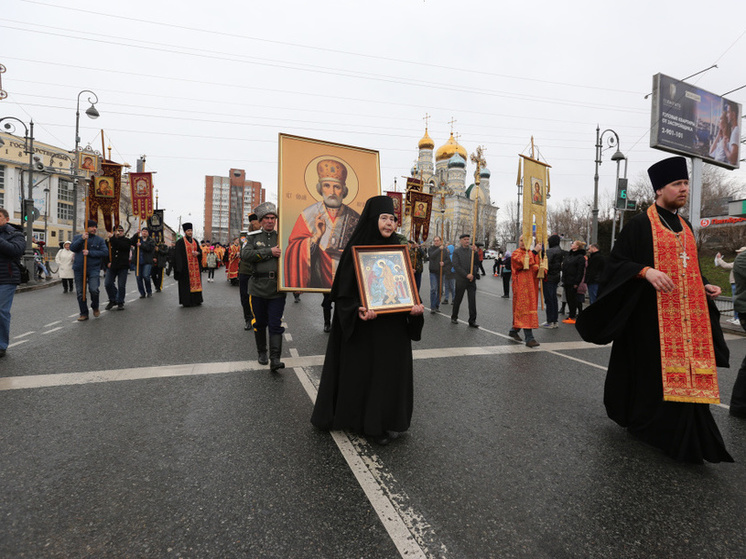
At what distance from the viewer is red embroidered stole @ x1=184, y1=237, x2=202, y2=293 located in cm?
1186

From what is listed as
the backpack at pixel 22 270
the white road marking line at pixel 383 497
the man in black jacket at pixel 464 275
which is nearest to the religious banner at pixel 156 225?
the backpack at pixel 22 270

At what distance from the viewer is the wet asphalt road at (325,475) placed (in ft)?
7.32

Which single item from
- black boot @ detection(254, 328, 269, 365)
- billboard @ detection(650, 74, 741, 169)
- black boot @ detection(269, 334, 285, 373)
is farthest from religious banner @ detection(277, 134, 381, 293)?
billboard @ detection(650, 74, 741, 169)

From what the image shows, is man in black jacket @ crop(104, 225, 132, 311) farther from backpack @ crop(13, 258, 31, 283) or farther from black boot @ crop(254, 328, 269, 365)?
black boot @ crop(254, 328, 269, 365)

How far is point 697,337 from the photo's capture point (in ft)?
11.1

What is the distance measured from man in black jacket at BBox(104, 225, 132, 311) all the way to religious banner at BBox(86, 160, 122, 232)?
149cm

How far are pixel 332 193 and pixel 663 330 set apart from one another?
377 cm

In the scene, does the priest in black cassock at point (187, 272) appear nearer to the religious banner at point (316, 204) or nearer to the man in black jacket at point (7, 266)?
the man in black jacket at point (7, 266)

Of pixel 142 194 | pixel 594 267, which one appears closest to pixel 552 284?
pixel 594 267

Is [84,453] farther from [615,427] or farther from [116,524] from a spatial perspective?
[615,427]

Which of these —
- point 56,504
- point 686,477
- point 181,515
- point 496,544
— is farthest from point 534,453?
point 56,504

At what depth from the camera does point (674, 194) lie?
348cm

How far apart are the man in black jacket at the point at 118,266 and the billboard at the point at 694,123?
2073cm

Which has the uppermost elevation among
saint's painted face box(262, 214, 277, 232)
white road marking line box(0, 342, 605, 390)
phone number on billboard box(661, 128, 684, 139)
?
phone number on billboard box(661, 128, 684, 139)
